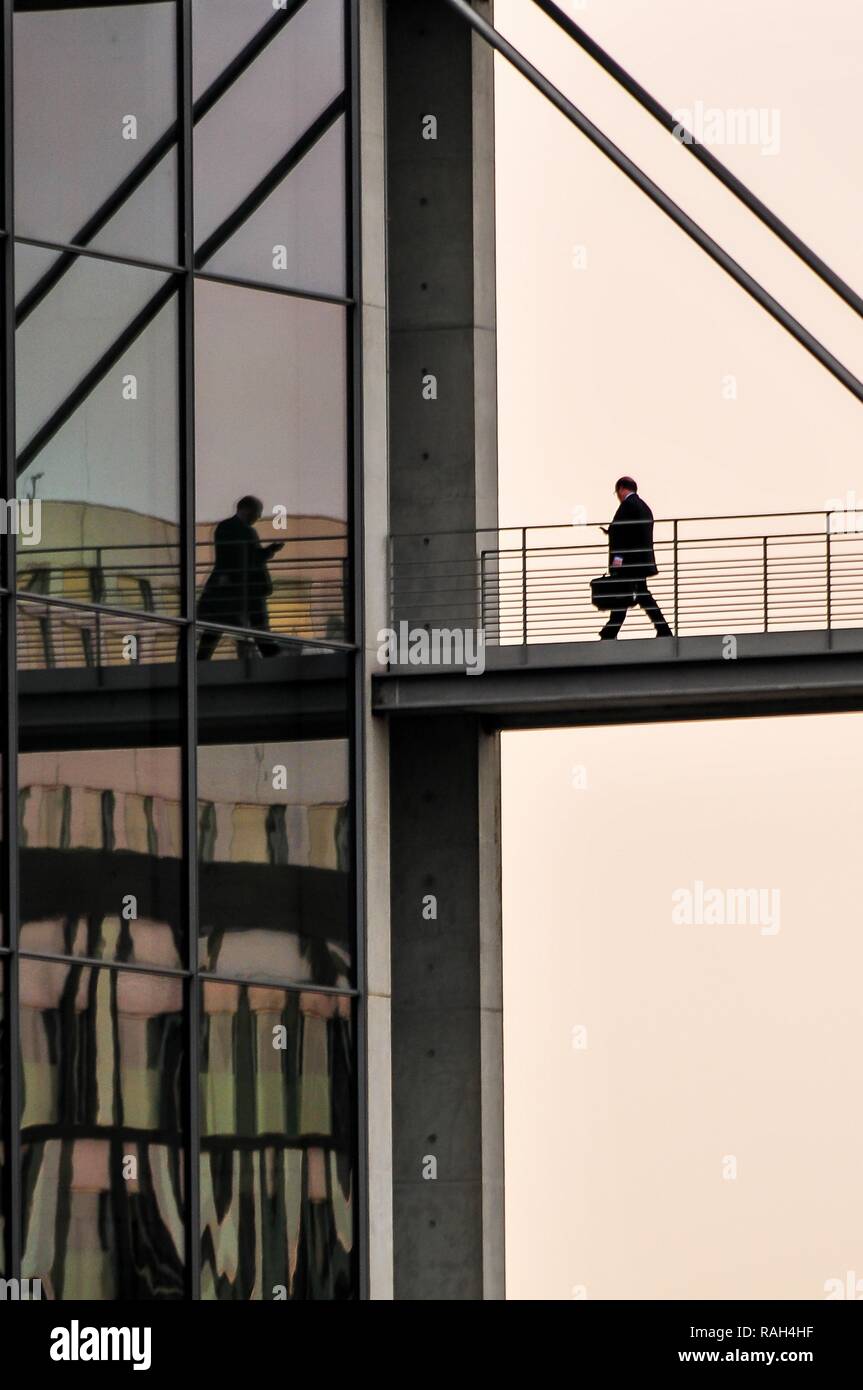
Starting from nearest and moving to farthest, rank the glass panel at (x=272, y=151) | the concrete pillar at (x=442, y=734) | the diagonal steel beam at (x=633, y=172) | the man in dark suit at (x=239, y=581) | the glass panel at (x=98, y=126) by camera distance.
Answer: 1. the glass panel at (x=98, y=126)
2. the man in dark suit at (x=239, y=581)
3. the glass panel at (x=272, y=151)
4. the diagonal steel beam at (x=633, y=172)
5. the concrete pillar at (x=442, y=734)

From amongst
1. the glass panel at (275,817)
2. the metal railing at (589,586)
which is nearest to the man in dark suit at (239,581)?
the glass panel at (275,817)

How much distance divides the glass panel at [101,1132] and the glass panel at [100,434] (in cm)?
318

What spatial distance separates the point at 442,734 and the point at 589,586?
1920mm

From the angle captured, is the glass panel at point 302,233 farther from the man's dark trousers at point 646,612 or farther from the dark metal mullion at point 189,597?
the man's dark trousers at point 646,612

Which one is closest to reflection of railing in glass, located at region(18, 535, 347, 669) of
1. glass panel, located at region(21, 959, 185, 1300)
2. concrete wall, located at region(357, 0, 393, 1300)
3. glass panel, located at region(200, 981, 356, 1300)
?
concrete wall, located at region(357, 0, 393, 1300)

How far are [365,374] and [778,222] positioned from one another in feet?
14.0

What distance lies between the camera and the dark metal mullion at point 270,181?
2933 centimetres

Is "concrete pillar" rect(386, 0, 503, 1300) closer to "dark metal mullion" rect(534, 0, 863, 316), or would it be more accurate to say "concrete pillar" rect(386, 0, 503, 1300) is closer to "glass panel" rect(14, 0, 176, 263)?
"dark metal mullion" rect(534, 0, 863, 316)

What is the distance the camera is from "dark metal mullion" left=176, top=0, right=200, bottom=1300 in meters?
28.4

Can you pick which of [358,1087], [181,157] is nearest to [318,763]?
[358,1087]

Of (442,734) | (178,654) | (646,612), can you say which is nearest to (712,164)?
(646,612)

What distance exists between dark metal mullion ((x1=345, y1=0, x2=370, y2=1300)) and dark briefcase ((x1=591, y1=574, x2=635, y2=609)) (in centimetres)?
228

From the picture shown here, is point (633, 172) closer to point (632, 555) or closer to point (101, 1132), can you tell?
point (632, 555)

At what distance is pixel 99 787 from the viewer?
2759 cm
